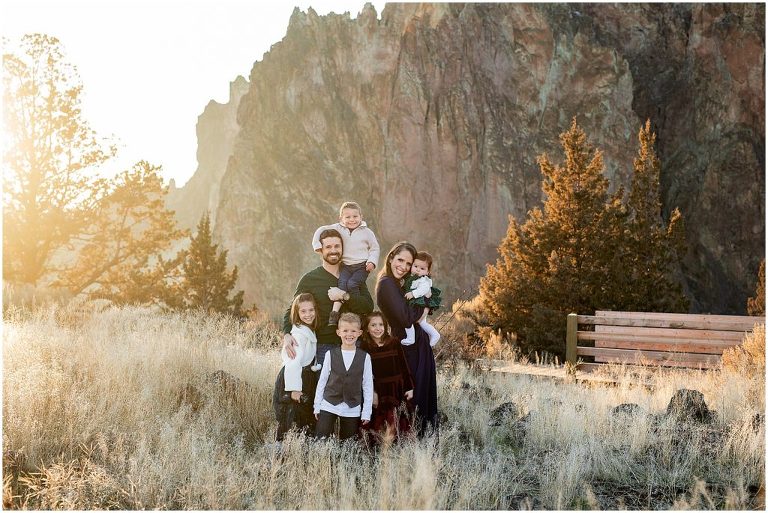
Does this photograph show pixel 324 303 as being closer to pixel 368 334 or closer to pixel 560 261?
pixel 368 334

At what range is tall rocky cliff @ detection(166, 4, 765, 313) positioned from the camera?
46.5m

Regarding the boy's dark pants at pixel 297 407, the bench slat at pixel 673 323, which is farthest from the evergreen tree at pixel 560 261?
the boy's dark pants at pixel 297 407

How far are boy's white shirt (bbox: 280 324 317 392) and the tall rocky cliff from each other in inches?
1579

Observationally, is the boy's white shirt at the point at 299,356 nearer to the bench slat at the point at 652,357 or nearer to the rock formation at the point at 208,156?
the bench slat at the point at 652,357

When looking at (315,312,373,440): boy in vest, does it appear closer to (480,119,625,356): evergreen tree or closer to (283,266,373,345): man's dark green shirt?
(283,266,373,345): man's dark green shirt

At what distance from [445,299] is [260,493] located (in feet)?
130

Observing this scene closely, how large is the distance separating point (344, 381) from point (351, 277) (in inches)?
34.8

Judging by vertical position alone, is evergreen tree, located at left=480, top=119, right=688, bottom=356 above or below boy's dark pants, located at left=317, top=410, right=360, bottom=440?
above

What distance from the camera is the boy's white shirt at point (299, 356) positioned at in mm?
5109

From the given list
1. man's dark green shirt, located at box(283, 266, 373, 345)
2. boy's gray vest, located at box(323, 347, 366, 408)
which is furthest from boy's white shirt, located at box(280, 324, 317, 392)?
boy's gray vest, located at box(323, 347, 366, 408)

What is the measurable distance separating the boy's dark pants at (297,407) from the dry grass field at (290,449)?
0.23m

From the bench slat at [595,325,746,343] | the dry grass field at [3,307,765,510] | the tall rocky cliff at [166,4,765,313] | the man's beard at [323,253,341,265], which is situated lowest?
the dry grass field at [3,307,765,510]

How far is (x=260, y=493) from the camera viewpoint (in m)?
4.34

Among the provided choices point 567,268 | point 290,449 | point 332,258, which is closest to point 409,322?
point 332,258
